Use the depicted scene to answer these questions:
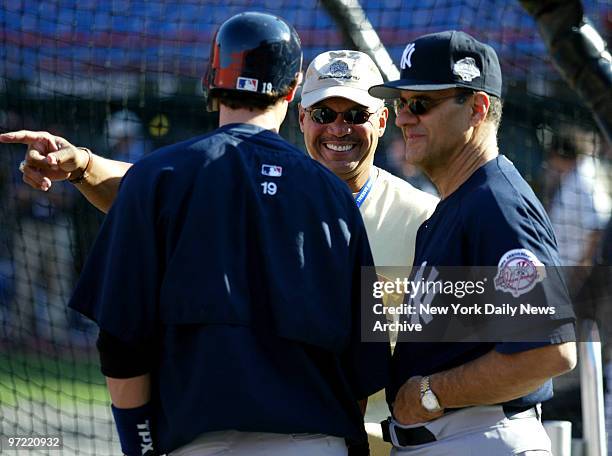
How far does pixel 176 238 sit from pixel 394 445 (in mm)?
774

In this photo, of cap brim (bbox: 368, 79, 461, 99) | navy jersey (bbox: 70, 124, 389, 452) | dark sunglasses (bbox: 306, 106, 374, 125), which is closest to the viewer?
navy jersey (bbox: 70, 124, 389, 452)

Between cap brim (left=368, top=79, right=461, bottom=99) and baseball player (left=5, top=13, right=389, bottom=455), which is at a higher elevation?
cap brim (left=368, top=79, right=461, bottom=99)

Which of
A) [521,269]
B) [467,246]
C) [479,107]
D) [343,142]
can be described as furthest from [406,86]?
[343,142]

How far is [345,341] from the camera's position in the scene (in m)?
2.04

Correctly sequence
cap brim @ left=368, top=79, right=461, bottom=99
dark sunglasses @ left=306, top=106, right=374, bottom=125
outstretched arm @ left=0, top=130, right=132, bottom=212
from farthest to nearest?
1. dark sunglasses @ left=306, top=106, right=374, bottom=125
2. outstretched arm @ left=0, top=130, right=132, bottom=212
3. cap brim @ left=368, top=79, right=461, bottom=99

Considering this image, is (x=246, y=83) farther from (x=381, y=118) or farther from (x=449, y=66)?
(x=381, y=118)

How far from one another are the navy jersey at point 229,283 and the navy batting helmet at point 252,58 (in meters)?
0.09

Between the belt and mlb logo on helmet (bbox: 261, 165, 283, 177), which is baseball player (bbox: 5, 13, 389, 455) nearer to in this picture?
mlb logo on helmet (bbox: 261, 165, 283, 177)

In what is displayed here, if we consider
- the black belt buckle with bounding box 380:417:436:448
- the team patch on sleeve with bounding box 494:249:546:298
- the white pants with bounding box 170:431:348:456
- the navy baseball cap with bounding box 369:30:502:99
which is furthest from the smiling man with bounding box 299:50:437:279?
the white pants with bounding box 170:431:348:456

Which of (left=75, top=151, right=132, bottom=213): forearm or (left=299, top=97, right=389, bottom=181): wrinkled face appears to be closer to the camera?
(left=75, top=151, right=132, bottom=213): forearm

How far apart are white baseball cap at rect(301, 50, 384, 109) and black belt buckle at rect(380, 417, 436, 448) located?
1.11 metres

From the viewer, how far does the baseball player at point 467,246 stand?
2029mm

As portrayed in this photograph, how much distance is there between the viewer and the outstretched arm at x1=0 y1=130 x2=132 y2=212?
2.44 m

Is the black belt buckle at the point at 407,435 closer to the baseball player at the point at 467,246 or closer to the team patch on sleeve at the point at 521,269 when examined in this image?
the baseball player at the point at 467,246
